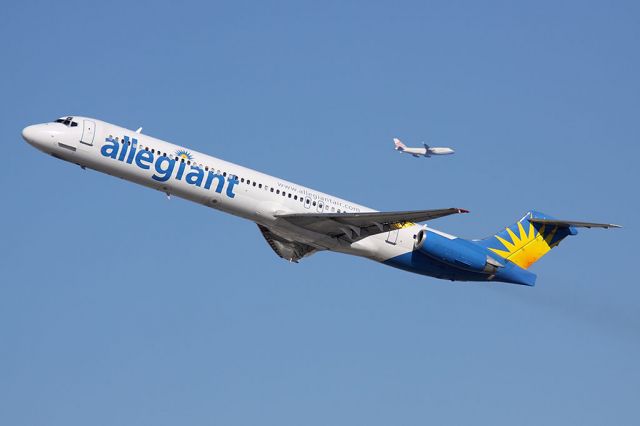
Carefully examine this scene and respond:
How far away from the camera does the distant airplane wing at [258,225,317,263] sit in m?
43.1

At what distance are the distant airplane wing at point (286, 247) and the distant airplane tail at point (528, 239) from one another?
754 cm

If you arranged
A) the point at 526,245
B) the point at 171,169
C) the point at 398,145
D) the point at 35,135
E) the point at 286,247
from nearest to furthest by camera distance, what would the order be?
1. the point at 35,135
2. the point at 171,169
3. the point at 286,247
4. the point at 526,245
5. the point at 398,145

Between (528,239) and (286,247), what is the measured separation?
1076 cm

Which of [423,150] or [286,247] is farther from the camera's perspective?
[423,150]

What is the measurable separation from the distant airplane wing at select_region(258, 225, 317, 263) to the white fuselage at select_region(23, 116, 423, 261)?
156 inches

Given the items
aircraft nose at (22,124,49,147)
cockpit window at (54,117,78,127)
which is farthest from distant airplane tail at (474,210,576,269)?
aircraft nose at (22,124,49,147)

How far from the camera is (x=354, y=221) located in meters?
38.4

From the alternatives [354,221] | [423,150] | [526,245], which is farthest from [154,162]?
[423,150]

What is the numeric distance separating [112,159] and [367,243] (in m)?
10.7

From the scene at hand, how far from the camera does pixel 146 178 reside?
125 feet

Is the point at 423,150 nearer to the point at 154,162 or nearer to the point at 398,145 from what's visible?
the point at 398,145

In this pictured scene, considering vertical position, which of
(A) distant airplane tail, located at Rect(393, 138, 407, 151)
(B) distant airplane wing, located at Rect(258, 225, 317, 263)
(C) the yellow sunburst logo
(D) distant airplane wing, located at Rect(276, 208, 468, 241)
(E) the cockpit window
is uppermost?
(A) distant airplane tail, located at Rect(393, 138, 407, 151)

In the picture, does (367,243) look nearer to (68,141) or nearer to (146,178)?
(146,178)

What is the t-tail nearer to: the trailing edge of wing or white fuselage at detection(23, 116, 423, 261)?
the trailing edge of wing
